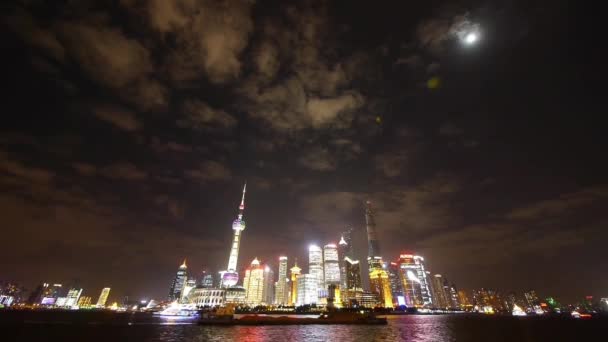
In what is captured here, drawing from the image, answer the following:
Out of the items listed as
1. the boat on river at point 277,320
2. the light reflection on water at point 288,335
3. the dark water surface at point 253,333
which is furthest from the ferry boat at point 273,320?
the light reflection on water at point 288,335

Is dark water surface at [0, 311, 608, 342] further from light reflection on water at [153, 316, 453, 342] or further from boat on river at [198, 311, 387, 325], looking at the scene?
boat on river at [198, 311, 387, 325]

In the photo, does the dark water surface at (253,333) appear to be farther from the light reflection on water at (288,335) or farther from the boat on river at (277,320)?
the boat on river at (277,320)

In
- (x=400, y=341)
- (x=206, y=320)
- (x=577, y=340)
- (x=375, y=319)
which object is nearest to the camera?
(x=400, y=341)

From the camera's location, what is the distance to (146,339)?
49.3m

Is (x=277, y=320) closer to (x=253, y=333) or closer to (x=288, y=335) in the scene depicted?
(x=253, y=333)

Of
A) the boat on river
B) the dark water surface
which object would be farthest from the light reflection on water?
the boat on river

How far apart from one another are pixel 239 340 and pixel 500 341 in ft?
174

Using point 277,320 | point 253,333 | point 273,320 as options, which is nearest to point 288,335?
point 253,333

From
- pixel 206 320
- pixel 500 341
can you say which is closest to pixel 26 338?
pixel 206 320

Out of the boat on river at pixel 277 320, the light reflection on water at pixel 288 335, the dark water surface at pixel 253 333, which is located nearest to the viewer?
the light reflection on water at pixel 288 335

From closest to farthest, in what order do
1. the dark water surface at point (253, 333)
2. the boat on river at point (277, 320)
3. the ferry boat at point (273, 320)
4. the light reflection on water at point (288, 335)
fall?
the light reflection on water at point (288, 335), the dark water surface at point (253, 333), the boat on river at point (277, 320), the ferry boat at point (273, 320)

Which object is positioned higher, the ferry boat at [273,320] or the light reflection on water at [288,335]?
the ferry boat at [273,320]

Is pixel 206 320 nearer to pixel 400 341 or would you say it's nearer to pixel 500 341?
pixel 400 341

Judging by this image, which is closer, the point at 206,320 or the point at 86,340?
the point at 86,340
